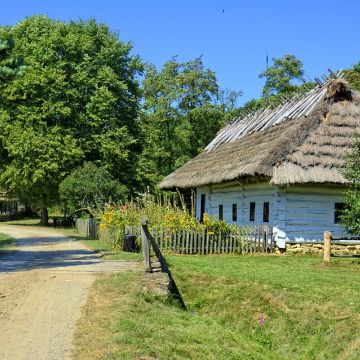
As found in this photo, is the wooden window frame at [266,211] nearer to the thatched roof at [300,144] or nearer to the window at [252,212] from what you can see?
the window at [252,212]

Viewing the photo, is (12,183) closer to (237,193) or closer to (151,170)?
(151,170)

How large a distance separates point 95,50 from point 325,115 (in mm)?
25738

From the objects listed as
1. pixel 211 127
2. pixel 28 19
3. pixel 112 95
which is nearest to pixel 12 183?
pixel 112 95

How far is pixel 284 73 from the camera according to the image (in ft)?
173

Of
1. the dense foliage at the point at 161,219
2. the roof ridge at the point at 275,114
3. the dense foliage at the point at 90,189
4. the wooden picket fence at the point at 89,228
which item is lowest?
the wooden picket fence at the point at 89,228

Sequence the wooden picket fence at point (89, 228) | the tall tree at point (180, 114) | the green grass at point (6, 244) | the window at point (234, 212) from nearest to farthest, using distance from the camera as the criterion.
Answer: the green grass at point (6, 244) → the window at point (234, 212) → the wooden picket fence at point (89, 228) → the tall tree at point (180, 114)

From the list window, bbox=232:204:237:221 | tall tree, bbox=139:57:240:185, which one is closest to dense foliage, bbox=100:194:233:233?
window, bbox=232:204:237:221

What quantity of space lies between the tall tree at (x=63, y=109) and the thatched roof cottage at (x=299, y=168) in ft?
53.3

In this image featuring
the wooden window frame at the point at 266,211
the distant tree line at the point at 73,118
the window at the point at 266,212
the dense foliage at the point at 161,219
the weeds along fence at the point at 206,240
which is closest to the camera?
the weeds along fence at the point at 206,240

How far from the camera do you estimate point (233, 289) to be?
1367cm

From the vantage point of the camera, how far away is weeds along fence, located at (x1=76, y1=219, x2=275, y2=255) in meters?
21.0

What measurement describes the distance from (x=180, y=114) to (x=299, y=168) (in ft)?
103

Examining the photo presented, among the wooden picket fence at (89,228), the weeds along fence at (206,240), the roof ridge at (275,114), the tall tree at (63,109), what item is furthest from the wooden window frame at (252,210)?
the tall tree at (63,109)

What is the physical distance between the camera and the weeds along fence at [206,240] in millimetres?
21016
